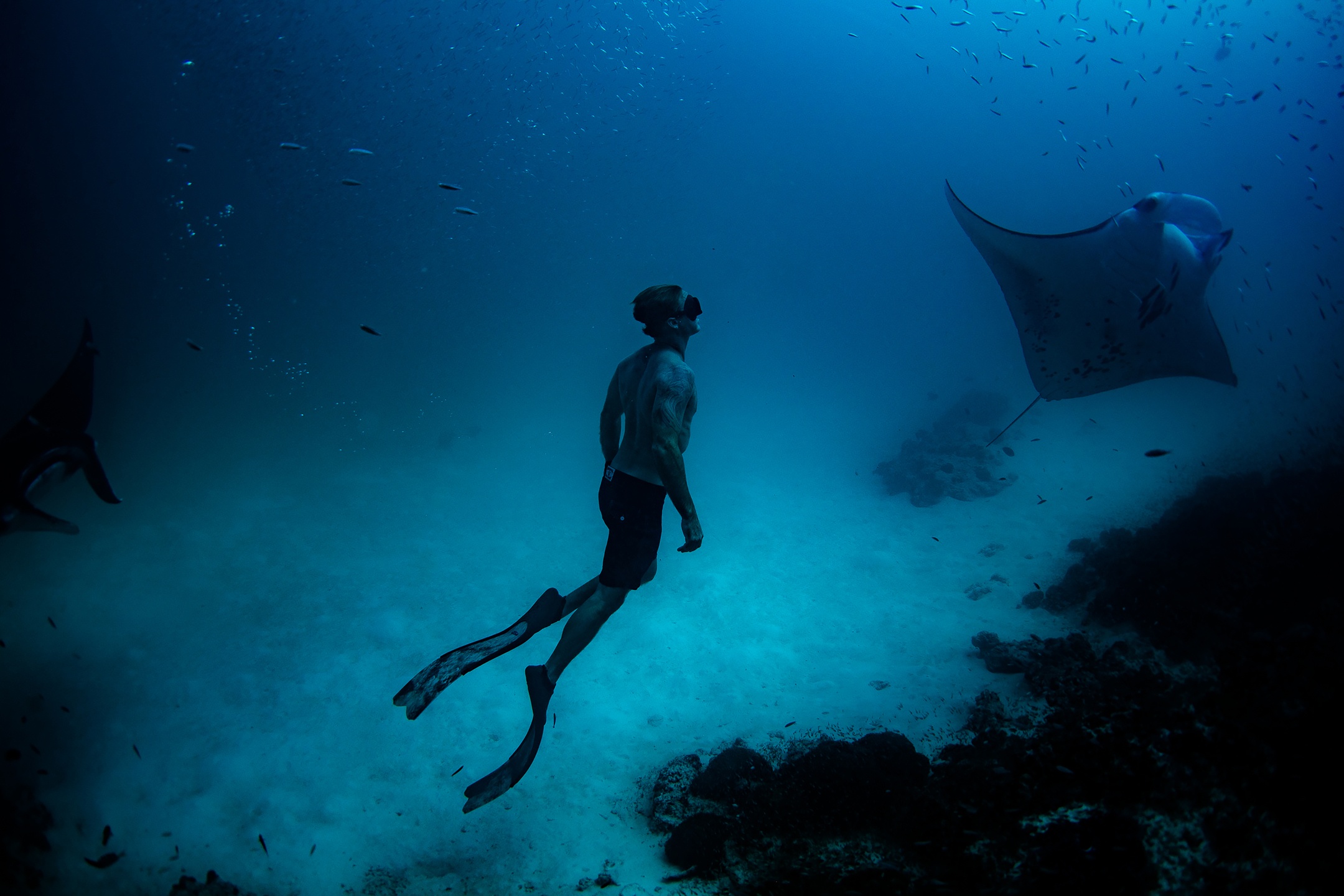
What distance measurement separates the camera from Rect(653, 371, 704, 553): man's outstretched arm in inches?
107

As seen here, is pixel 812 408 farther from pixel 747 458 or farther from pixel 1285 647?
pixel 1285 647

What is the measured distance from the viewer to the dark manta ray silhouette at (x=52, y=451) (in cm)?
468

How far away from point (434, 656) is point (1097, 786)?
6220 millimetres

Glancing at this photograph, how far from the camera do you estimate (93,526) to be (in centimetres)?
1013

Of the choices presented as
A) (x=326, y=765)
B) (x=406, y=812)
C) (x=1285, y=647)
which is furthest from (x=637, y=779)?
(x=1285, y=647)

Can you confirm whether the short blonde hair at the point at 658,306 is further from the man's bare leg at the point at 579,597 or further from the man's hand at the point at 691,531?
the man's bare leg at the point at 579,597

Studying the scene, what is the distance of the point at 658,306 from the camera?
3.20 m

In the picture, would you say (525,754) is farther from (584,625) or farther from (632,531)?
(632,531)

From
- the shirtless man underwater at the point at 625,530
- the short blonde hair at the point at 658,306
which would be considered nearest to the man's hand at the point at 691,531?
the shirtless man underwater at the point at 625,530

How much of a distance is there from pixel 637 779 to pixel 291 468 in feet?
52.6

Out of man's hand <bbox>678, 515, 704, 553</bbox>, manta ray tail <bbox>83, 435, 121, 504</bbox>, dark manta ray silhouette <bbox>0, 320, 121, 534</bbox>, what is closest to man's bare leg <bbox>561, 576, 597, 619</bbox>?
man's hand <bbox>678, 515, 704, 553</bbox>

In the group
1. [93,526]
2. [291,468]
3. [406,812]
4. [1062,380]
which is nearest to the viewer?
[406,812]

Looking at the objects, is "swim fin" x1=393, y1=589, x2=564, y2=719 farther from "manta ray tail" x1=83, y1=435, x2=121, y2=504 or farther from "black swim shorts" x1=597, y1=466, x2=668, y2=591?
"manta ray tail" x1=83, y1=435, x2=121, y2=504

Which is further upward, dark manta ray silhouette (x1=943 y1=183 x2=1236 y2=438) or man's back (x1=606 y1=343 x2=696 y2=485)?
dark manta ray silhouette (x1=943 y1=183 x2=1236 y2=438)
